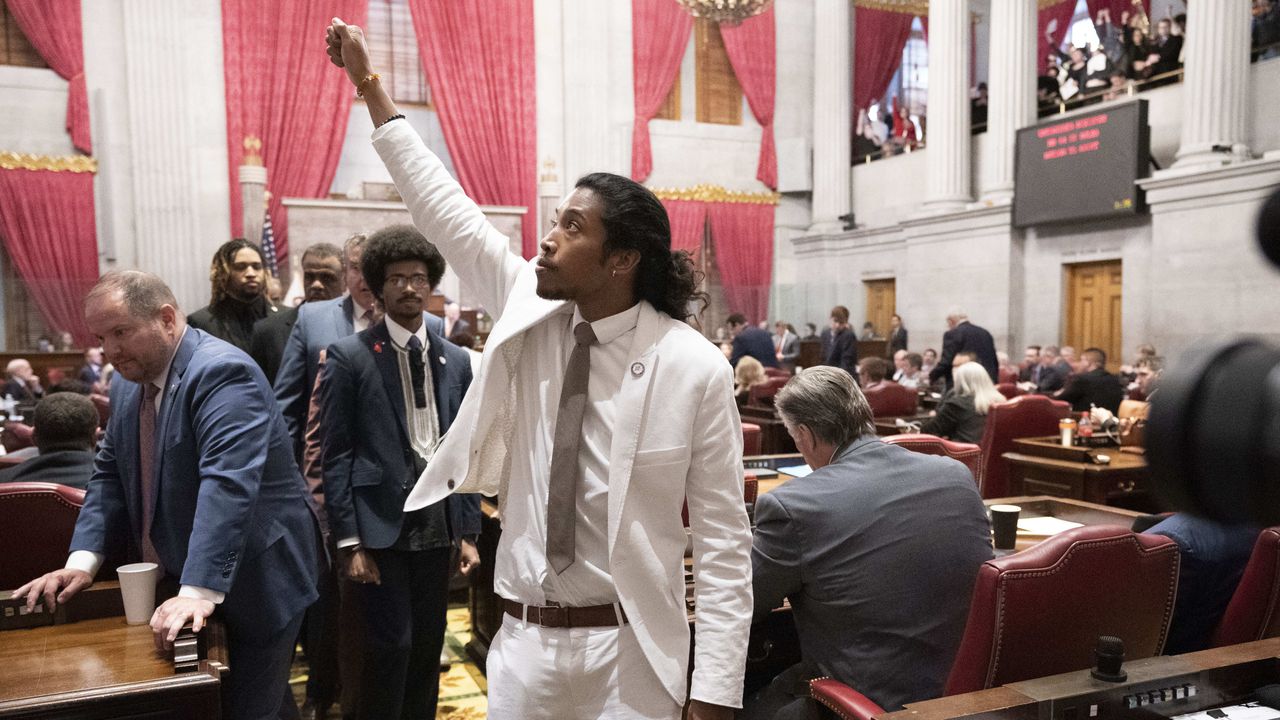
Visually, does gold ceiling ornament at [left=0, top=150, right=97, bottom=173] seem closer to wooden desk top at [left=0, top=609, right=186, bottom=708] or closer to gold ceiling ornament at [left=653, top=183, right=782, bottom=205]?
gold ceiling ornament at [left=653, top=183, right=782, bottom=205]

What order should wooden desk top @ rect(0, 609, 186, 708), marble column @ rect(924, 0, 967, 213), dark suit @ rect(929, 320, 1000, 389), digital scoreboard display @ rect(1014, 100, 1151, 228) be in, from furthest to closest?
1. marble column @ rect(924, 0, 967, 213)
2. digital scoreboard display @ rect(1014, 100, 1151, 228)
3. dark suit @ rect(929, 320, 1000, 389)
4. wooden desk top @ rect(0, 609, 186, 708)

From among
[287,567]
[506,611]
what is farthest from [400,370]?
→ [506,611]

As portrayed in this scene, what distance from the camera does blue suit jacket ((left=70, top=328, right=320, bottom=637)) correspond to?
1751 millimetres

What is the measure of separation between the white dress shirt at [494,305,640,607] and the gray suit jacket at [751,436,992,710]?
23.8 inches

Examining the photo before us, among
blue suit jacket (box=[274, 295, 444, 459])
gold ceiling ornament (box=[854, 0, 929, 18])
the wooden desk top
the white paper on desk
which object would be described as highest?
gold ceiling ornament (box=[854, 0, 929, 18])

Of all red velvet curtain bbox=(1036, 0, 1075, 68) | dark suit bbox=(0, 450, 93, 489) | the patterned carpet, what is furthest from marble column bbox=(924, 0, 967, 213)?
dark suit bbox=(0, 450, 93, 489)

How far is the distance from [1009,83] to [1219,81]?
2.64m

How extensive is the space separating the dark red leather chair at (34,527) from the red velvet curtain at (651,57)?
1217 cm

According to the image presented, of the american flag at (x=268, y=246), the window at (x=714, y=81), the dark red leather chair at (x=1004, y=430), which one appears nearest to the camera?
the dark red leather chair at (x=1004, y=430)

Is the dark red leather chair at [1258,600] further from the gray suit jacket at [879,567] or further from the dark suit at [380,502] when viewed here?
the dark suit at [380,502]

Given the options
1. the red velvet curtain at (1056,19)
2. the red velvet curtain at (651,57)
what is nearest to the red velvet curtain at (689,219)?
the red velvet curtain at (651,57)

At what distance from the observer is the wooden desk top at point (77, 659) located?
60.2 inches

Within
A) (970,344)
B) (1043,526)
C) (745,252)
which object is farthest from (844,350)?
(1043,526)

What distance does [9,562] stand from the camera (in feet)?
7.48
